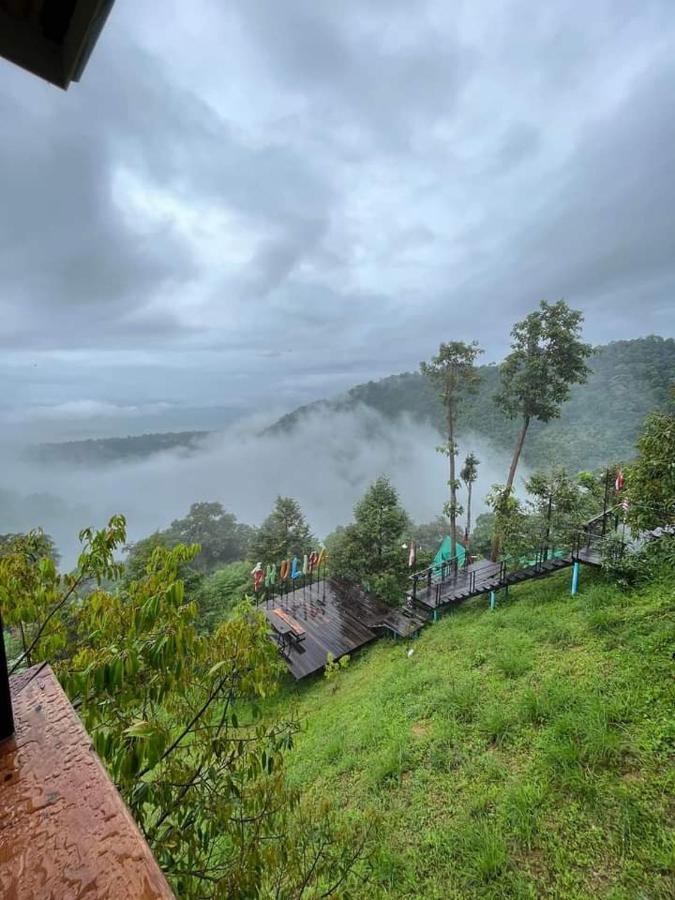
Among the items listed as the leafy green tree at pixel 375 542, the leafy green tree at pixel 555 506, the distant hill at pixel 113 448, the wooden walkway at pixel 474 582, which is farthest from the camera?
the distant hill at pixel 113 448

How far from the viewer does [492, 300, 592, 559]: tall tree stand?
42.0 feet

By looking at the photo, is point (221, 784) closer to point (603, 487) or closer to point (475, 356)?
point (603, 487)

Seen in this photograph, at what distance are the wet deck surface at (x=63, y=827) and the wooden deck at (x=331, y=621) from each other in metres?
8.43

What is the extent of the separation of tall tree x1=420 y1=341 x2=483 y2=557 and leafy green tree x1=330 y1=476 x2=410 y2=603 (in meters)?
2.37

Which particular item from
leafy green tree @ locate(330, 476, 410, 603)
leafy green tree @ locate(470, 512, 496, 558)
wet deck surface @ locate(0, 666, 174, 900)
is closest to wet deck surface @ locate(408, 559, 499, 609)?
leafy green tree @ locate(330, 476, 410, 603)

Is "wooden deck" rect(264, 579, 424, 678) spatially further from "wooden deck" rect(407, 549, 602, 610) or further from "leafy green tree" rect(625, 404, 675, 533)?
"leafy green tree" rect(625, 404, 675, 533)

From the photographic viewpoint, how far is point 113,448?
411ft

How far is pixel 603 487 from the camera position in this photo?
10430 mm

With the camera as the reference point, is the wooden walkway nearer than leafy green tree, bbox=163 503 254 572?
Yes

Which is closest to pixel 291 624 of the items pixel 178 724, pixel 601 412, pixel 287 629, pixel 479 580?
pixel 287 629

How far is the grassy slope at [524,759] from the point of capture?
9.33ft

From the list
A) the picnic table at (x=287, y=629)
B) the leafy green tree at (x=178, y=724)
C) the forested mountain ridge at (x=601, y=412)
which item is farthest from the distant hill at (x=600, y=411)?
the leafy green tree at (x=178, y=724)

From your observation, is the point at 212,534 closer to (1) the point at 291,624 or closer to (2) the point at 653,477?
(1) the point at 291,624

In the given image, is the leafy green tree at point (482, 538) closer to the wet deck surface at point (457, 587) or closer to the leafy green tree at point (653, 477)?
the wet deck surface at point (457, 587)
